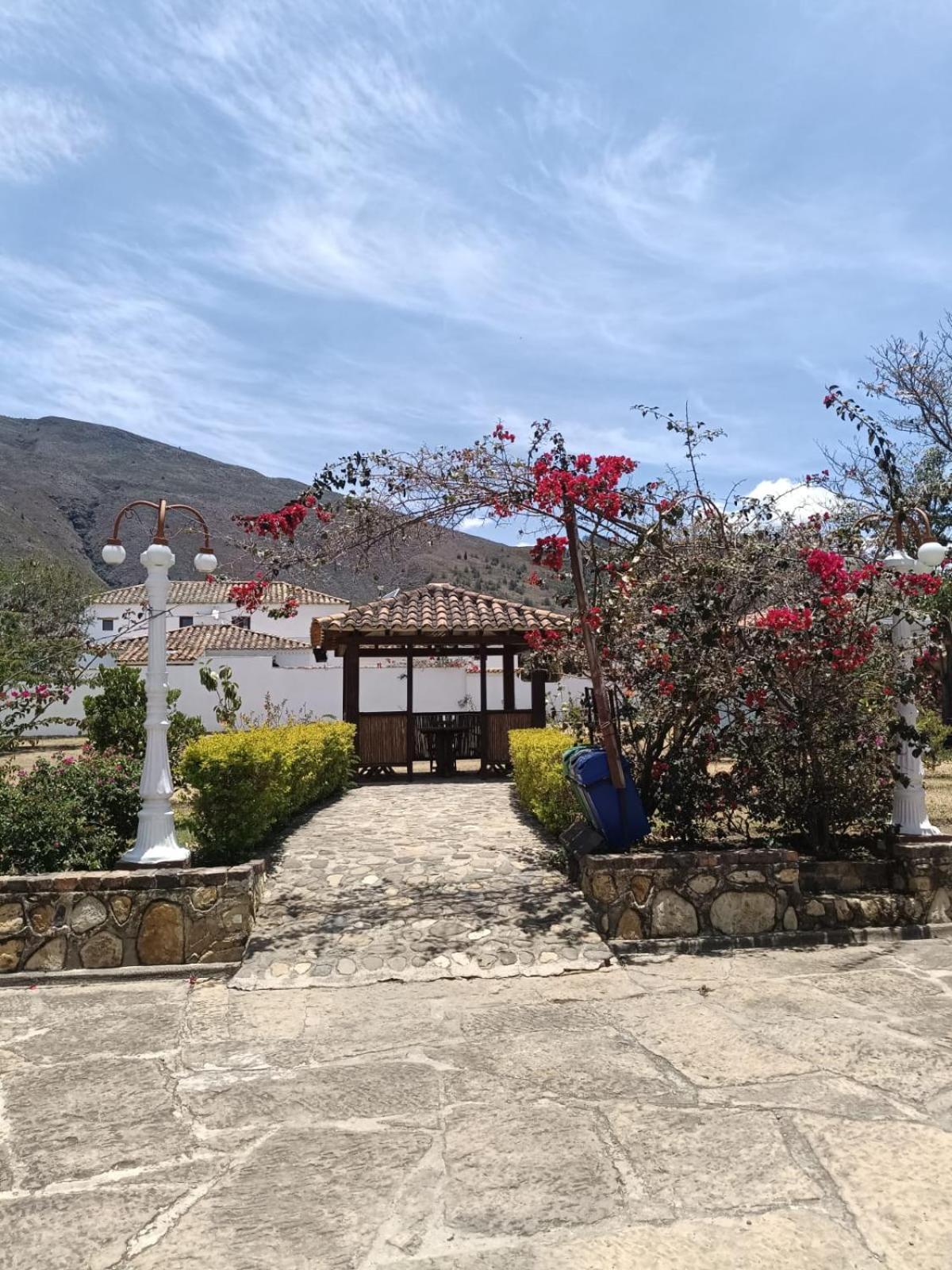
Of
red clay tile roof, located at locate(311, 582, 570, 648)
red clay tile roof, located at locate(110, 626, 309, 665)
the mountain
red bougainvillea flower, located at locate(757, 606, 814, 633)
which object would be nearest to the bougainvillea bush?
red bougainvillea flower, located at locate(757, 606, 814, 633)

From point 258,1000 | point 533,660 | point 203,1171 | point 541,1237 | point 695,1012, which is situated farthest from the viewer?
point 533,660

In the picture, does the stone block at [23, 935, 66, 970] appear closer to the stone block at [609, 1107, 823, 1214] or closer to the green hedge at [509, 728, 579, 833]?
the stone block at [609, 1107, 823, 1214]

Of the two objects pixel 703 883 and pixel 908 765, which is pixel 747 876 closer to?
pixel 703 883

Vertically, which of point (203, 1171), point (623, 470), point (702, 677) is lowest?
point (203, 1171)

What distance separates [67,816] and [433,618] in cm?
787

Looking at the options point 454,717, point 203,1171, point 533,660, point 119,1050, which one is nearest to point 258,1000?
point 119,1050

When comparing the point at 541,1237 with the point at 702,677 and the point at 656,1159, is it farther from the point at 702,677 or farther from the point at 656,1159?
the point at 702,677

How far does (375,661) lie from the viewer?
2927 centimetres

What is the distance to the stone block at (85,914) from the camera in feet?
16.9

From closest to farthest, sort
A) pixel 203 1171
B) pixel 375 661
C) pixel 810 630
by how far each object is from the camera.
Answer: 1. pixel 203 1171
2. pixel 810 630
3. pixel 375 661

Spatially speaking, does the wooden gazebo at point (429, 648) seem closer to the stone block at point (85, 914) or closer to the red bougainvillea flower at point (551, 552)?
the red bougainvillea flower at point (551, 552)

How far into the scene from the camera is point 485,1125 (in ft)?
10.8

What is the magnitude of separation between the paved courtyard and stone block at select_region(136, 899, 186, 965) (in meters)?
0.25

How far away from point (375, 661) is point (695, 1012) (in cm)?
2527
